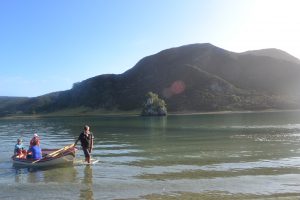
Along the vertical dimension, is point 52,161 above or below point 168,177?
above

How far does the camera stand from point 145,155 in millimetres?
34969

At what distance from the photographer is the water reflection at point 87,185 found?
19.3m

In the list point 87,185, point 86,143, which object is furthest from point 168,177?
point 86,143

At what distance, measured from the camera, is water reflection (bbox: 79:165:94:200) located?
19.3 m

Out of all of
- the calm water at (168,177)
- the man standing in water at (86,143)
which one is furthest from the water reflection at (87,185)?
the man standing in water at (86,143)

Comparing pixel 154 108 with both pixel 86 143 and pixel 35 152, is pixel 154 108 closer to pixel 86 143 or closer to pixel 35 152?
pixel 35 152

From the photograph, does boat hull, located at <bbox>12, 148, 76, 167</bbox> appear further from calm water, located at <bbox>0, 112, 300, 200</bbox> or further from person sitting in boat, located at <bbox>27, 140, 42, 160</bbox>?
calm water, located at <bbox>0, 112, 300, 200</bbox>

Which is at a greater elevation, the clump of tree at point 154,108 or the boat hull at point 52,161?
the clump of tree at point 154,108

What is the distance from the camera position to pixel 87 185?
21891 millimetres

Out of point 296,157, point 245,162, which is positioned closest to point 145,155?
point 245,162

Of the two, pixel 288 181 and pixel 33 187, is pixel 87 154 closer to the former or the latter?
pixel 33 187

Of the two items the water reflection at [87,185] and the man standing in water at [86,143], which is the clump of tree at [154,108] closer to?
Answer: the man standing in water at [86,143]

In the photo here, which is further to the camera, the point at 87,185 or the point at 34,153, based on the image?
the point at 34,153

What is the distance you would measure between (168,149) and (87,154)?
12.3 m
